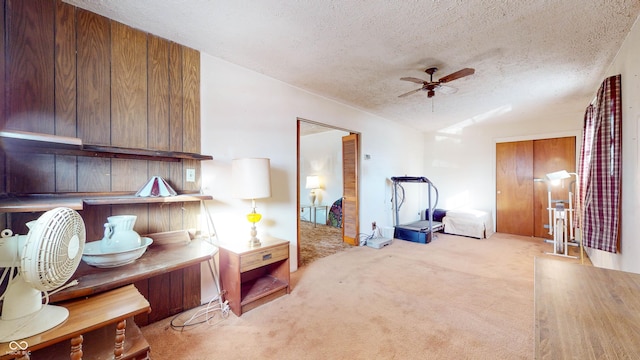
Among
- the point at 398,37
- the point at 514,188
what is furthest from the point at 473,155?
the point at 398,37

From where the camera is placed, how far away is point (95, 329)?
121 cm

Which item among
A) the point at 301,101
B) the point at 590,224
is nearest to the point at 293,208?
the point at 301,101

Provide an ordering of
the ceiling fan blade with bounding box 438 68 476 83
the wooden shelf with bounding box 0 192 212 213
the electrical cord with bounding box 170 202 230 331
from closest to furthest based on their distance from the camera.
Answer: the wooden shelf with bounding box 0 192 212 213, the electrical cord with bounding box 170 202 230 331, the ceiling fan blade with bounding box 438 68 476 83

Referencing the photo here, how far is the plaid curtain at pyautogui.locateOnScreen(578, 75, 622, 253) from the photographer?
2.28 m

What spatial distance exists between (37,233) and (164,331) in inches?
55.3

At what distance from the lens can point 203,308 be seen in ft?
7.53

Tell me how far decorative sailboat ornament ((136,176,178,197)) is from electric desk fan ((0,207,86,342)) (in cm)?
84

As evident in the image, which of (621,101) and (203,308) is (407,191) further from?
(203,308)

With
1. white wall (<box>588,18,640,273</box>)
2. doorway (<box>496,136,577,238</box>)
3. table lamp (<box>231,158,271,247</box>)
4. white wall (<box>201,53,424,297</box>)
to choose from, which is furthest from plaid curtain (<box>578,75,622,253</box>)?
table lamp (<box>231,158,271,247</box>)

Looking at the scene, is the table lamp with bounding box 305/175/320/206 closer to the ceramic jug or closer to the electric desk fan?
the ceramic jug

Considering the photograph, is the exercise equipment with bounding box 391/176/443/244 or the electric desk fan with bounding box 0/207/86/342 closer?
the electric desk fan with bounding box 0/207/86/342

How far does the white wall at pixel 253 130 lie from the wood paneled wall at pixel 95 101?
0.46 ft

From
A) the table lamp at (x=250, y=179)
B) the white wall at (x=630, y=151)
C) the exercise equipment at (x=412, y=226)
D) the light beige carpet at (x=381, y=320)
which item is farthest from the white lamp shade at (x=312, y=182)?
the white wall at (x=630, y=151)

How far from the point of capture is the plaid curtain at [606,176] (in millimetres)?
2279
